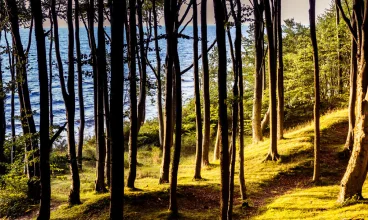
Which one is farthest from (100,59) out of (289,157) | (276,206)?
(289,157)

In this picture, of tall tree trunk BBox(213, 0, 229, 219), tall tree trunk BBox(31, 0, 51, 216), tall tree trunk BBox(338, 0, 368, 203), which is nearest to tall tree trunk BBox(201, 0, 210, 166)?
tall tree trunk BBox(213, 0, 229, 219)

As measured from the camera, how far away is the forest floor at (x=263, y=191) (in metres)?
10.9

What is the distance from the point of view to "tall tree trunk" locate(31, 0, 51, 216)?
8938mm

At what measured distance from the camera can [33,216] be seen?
12883 mm

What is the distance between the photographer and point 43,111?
9.05 metres

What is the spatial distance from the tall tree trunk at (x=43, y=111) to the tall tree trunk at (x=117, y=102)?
2.63 m

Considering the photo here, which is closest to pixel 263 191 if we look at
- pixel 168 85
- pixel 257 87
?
pixel 168 85

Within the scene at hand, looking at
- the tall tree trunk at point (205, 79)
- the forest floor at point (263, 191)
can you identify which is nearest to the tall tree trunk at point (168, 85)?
the forest floor at point (263, 191)

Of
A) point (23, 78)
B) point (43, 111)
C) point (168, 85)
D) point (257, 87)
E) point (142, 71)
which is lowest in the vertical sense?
point (43, 111)

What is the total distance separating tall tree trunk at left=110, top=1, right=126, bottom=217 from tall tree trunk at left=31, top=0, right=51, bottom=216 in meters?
2.63

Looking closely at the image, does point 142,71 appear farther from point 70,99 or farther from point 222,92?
point 222,92

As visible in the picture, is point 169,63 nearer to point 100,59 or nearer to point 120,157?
point 100,59

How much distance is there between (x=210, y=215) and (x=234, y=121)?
12.2 ft

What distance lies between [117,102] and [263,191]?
30.2 feet
